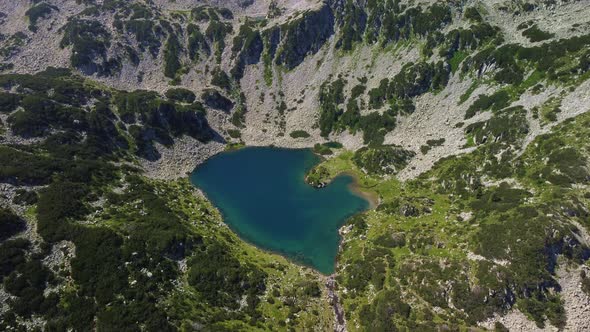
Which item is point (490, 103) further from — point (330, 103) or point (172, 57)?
point (172, 57)

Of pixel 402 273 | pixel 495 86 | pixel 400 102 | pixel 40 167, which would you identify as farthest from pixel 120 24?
pixel 402 273

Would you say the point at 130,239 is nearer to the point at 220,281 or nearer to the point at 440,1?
the point at 220,281

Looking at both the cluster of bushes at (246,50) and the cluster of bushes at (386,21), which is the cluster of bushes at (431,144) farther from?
the cluster of bushes at (246,50)

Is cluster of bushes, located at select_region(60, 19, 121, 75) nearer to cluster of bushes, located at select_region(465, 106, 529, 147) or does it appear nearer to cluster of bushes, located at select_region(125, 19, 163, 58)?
cluster of bushes, located at select_region(125, 19, 163, 58)

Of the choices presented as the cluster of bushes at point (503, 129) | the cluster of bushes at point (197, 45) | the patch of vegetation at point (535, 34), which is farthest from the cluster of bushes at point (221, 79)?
the patch of vegetation at point (535, 34)

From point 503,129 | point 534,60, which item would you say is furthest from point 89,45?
point 534,60
